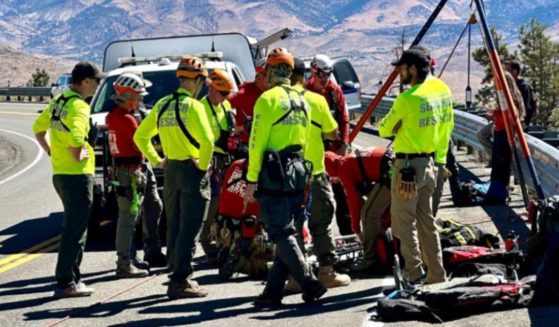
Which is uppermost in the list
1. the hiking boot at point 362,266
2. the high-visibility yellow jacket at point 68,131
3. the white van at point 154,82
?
the white van at point 154,82

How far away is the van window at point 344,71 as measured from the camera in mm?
27281

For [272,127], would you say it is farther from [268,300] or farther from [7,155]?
[7,155]

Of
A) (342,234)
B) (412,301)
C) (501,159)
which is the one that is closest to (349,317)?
(412,301)

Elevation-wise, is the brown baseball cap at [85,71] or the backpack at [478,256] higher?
the brown baseball cap at [85,71]

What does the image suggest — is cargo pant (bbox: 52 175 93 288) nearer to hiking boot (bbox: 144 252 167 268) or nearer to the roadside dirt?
hiking boot (bbox: 144 252 167 268)

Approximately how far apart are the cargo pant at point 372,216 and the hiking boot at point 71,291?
8.63ft

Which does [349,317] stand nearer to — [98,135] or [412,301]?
[412,301]

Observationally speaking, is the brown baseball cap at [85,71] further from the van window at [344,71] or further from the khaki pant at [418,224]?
the van window at [344,71]

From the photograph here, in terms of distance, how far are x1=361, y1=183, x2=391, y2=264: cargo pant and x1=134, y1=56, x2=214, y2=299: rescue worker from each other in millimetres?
1612

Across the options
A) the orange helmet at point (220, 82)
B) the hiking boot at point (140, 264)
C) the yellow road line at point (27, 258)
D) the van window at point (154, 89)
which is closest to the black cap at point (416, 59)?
the orange helmet at point (220, 82)

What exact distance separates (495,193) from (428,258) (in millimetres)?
5072

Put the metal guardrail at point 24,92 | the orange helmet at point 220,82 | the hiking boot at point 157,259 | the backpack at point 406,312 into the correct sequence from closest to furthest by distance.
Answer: the backpack at point 406,312, the orange helmet at point 220,82, the hiking boot at point 157,259, the metal guardrail at point 24,92

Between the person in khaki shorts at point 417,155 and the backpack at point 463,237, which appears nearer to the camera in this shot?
the person in khaki shorts at point 417,155

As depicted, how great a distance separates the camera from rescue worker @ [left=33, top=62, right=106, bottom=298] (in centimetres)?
934
